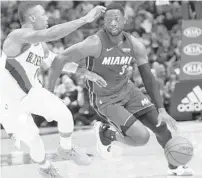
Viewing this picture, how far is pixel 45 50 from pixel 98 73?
68 cm

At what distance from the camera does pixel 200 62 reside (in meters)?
11.1

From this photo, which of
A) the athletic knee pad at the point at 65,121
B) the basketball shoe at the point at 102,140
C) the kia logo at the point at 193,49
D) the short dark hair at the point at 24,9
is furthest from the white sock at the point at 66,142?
the kia logo at the point at 193,49

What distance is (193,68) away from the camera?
437 inches

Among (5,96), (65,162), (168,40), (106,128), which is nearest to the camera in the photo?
(5,96)

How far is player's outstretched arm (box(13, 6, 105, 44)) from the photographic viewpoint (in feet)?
17.0

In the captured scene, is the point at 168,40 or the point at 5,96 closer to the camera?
the point at 5,96

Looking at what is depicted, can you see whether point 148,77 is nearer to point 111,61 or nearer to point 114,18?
point 111,61

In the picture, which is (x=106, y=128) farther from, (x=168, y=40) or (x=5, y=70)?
(x=168, y=40)

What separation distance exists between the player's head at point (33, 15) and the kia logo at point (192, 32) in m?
5.66

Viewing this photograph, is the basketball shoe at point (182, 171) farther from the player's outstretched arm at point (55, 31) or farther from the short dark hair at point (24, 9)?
the short dark hair at point (24, 9)

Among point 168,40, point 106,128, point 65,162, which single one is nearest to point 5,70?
point 106,128

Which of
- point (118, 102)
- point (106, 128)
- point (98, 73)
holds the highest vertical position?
point (98, 73)

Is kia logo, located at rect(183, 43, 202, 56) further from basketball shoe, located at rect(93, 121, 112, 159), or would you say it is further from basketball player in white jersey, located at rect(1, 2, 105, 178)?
basketball player in white jersey, located at rect(1, 2, 105, 178)

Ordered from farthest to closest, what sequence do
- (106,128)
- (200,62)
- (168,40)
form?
(168,40) < (200,62) < (106,128)
